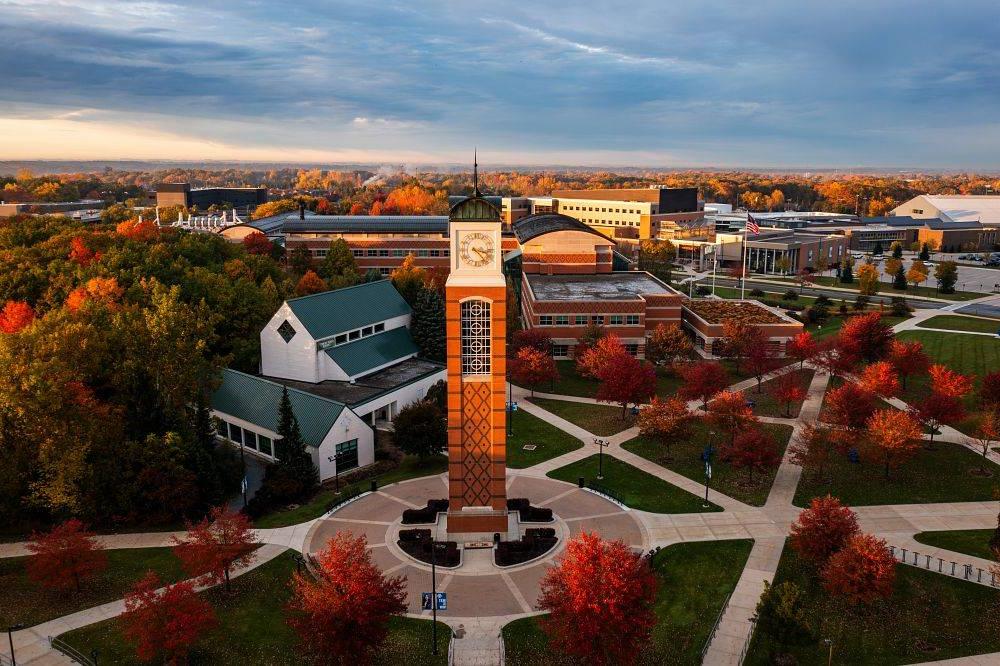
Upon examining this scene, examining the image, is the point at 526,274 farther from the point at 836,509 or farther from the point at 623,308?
the point at 836,509

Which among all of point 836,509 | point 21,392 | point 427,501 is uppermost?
point 21,392

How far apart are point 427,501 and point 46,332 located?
24.1 m

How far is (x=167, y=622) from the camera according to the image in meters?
25.7

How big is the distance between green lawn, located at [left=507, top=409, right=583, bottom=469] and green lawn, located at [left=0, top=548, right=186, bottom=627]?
21084 millimetres

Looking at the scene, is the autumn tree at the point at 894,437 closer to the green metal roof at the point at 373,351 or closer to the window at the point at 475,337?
the window at the point at 475,337

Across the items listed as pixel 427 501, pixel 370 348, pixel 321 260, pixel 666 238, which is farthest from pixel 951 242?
pixel 427 501

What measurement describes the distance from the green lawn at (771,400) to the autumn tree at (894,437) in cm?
1320

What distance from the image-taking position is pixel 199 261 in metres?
77.7

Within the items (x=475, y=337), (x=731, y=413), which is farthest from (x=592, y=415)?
(x=475, y=337)

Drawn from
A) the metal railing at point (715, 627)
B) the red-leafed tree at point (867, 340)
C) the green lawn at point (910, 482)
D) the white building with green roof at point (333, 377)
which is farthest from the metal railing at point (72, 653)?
the red-leafed tree at point (867, 340)

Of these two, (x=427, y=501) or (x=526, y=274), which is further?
(x=526, y=274)

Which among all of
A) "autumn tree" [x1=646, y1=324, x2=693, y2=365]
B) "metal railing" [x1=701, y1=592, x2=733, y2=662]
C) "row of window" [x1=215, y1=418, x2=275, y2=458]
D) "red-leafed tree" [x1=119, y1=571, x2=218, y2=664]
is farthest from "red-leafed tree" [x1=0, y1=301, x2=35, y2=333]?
"autumn tree" [x1=646, y1=324, x2=693, y2=365]

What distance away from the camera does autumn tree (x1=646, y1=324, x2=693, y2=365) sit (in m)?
67.1

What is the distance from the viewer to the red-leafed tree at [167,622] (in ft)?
83.2
